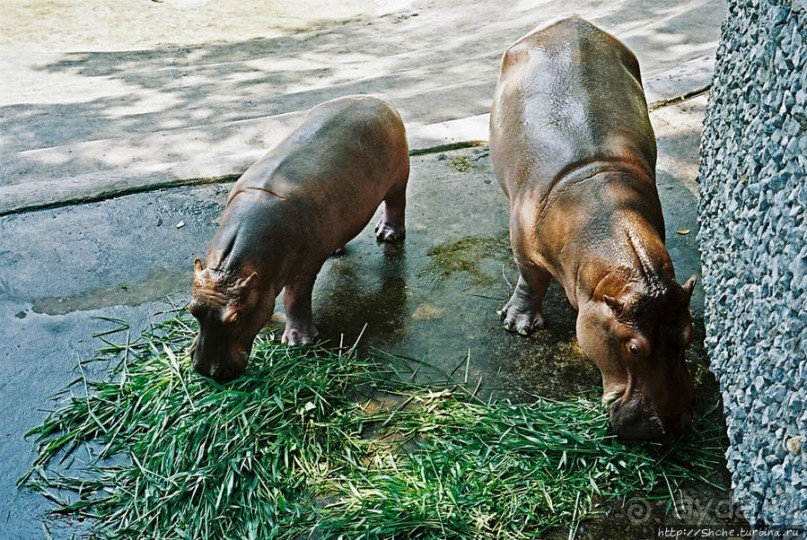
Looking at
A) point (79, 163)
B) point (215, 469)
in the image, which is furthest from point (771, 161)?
point (79, 163)

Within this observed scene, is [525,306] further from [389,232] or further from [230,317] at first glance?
[230,317]

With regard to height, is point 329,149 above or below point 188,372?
above

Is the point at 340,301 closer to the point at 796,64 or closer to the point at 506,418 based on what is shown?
the point at 506,418

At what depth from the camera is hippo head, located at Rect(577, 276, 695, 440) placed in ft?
11.2

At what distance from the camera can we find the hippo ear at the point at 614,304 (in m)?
3.43

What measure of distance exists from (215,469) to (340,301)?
151cm

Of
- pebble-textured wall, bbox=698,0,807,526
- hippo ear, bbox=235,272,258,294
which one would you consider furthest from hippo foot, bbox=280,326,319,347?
pebble-textured wall, bbox=698,0,807,526

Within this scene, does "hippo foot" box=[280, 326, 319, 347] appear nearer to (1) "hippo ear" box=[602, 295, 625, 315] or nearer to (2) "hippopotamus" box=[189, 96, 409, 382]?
(2) "hippopotamus" box=[189, 96, 409, 382]

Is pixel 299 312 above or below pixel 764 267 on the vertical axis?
below

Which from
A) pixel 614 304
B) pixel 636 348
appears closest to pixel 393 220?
pixel 614 304

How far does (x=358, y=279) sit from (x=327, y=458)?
155cm

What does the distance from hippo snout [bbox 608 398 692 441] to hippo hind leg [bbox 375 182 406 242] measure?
219 centimetres

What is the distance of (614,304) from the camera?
3.44 meters

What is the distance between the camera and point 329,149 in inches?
185
